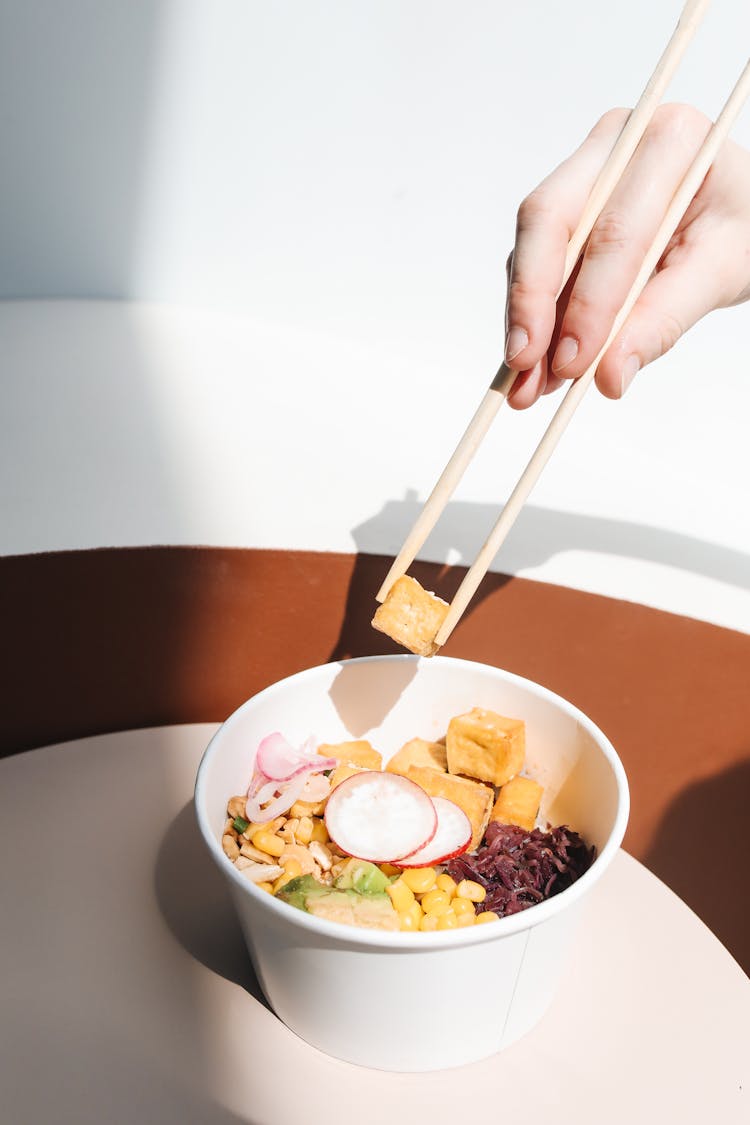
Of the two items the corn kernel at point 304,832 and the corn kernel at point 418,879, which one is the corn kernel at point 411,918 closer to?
the corn kernel at point 418,879

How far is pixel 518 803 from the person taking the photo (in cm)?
110

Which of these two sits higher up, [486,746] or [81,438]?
[486,746]

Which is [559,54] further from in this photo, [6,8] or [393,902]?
[393,902]

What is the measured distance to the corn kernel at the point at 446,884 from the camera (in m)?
0.99

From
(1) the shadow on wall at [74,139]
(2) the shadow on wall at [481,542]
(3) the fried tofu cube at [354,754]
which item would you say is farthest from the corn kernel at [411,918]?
(1) the shadow on wall at [74,139]

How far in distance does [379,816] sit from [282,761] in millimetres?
153

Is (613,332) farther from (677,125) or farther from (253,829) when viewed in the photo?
(253,829)

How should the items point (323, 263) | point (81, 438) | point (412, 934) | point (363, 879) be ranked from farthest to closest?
1. point (323, 263)
2. point (81, 438)
3. point (363, 879)
4. point (412, 934)

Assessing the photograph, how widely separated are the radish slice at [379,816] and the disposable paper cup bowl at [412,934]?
12 centimetres

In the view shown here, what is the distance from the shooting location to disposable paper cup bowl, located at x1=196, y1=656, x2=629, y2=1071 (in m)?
0.84

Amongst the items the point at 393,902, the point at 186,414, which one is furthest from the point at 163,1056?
the point at 186,414

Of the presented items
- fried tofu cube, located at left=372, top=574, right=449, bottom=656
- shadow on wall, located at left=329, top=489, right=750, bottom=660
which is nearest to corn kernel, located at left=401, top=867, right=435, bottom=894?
fried tofu cube, located at left=372, top=574, right=449, bottom=656

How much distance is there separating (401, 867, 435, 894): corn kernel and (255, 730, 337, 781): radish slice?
18 cm

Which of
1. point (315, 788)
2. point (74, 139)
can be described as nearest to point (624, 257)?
point (315, 788)
